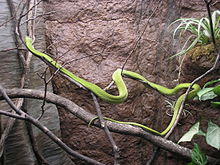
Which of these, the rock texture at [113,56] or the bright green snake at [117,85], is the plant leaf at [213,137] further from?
the rock texture at [113,56]

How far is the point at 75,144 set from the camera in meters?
2.32

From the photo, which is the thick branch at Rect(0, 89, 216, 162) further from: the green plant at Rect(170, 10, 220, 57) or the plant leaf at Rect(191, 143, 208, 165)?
the green plant at Rect(170, 10, 220, 57)

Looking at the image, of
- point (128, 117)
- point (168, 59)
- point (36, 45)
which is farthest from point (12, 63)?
point (168, 59)

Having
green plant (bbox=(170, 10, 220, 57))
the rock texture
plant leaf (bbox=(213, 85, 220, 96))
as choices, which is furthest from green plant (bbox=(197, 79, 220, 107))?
the rock texture

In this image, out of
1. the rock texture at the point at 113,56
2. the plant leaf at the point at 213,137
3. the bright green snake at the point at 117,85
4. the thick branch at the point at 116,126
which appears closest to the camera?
the plant leaf at the point at 213,137

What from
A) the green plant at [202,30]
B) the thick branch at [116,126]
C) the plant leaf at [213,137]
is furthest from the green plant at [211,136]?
the green plant at [202,30]

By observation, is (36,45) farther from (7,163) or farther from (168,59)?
(168,59)

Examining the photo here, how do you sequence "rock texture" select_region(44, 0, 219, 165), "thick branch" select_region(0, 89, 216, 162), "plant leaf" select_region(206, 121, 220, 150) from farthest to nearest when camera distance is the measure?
"rock texture" select_region(44, 0, 219, 165) < "thick branch" select_region(0, 89, 216, 162) < "plant leaf" select_region(206, 121, 220, 150)

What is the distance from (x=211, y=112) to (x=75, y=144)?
49.4 inches

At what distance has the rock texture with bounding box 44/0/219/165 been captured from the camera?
228cm

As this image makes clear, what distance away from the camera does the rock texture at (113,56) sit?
228 cm

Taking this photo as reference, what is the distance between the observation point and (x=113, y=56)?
2328 millimetres

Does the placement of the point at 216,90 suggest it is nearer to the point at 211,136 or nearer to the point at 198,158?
the point at 211,136

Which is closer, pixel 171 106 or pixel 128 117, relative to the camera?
pixel 171 106
